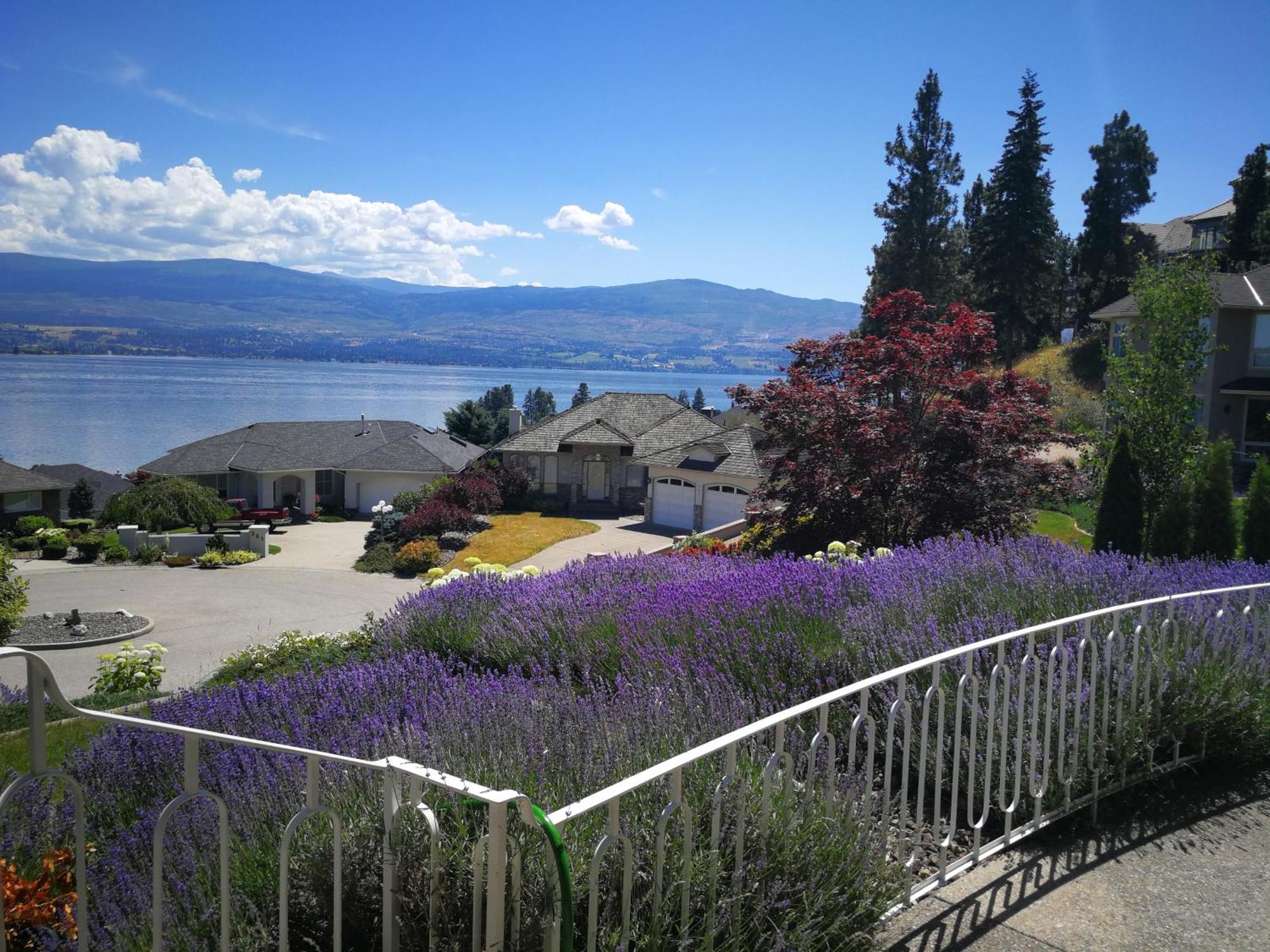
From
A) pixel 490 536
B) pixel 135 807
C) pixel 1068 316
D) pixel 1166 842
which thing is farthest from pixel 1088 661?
pixel 1068 316

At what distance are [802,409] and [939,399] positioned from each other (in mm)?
2243

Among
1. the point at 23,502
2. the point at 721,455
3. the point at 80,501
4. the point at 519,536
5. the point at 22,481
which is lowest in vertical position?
the point at 80,501

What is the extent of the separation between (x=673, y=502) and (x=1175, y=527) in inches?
1094

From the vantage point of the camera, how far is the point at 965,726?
191 inches

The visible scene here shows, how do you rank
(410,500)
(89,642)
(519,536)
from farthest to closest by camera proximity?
(410,500), (519,536), (89,642)

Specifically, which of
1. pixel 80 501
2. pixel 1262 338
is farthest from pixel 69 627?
pixel 1262 338

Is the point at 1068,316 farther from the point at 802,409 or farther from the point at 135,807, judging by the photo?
the point at 135,807

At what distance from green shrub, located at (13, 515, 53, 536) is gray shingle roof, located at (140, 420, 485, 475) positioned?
7543 millimetres

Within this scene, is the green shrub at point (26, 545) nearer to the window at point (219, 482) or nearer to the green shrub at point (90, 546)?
the green shrub at point (90, 546)

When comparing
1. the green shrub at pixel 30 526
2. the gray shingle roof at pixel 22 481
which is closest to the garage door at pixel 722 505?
the green shrub at pixel 30 526

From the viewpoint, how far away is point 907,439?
46.9 ft

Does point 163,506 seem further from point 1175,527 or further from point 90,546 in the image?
point 1175,527

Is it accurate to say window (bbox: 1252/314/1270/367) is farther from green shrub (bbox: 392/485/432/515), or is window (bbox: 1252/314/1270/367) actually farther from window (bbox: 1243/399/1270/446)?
green shrub (bbox: 392/485/432/515)

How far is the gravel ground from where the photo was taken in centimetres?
2244
